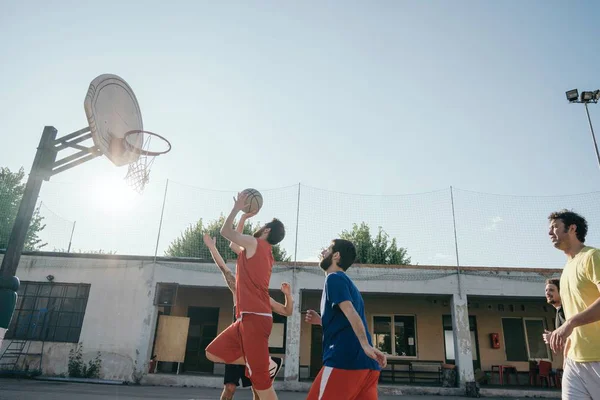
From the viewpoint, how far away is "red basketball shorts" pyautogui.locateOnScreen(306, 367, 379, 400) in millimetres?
2449

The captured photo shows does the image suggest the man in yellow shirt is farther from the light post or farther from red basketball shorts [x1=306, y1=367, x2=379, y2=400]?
the light post

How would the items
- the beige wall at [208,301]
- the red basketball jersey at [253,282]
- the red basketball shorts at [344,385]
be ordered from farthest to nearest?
the beige wall at [208,301] < the red basketball jersey at [253,282] < the red basketball shorts at [344,385]

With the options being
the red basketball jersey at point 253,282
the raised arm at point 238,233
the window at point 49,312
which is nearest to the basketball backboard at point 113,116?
the raised arm at point 238,233

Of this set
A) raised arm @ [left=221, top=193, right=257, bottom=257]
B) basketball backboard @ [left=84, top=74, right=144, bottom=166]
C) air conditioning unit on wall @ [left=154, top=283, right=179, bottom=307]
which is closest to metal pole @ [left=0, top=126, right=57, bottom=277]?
basketball backboard @ [left=84, top=74, right=144, bottom=166]

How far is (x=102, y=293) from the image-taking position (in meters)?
12.6

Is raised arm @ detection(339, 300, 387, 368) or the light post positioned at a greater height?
the light post

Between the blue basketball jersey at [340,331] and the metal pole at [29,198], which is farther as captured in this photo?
the metal pole at [29,198]

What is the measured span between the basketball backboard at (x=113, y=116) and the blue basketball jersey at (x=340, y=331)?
5064 millimetres

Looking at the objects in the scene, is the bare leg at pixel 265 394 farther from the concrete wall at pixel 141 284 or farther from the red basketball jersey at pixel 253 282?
the concrete wall at pixel 141 284

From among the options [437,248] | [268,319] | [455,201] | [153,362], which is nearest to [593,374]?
[268,319]

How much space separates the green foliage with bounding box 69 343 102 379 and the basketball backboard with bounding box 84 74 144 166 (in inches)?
318

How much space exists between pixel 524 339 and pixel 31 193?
17577mm

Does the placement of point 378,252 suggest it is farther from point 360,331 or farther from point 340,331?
point 360,331

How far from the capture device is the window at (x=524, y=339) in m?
15.4
